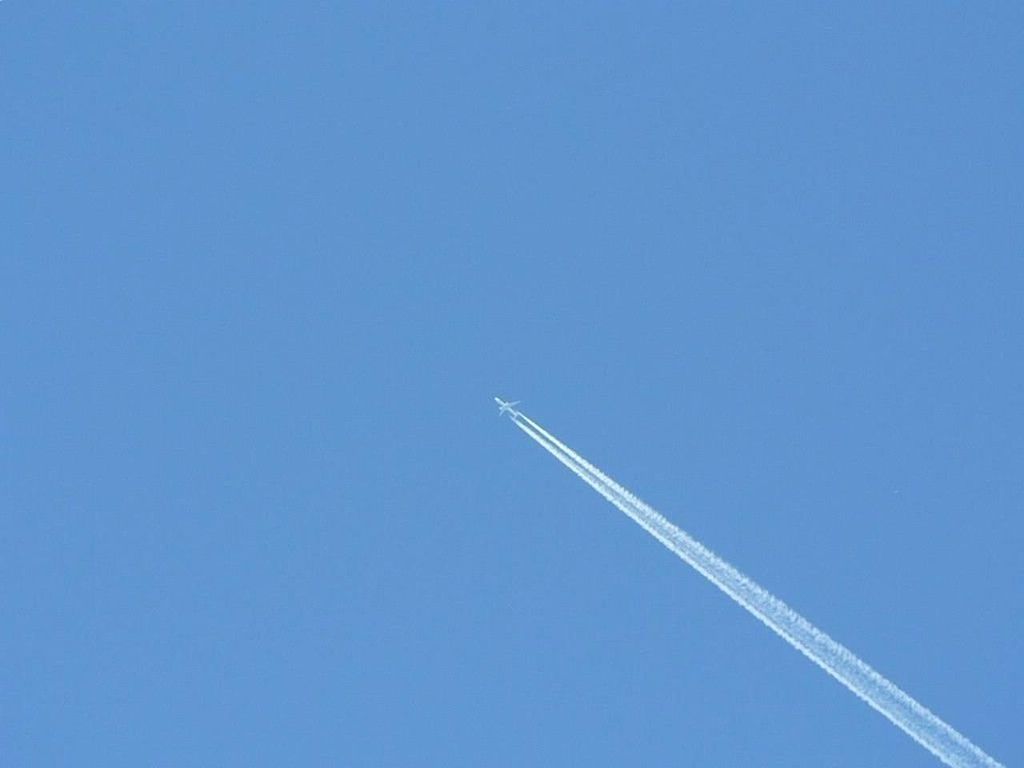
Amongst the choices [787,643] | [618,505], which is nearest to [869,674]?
[787,643]

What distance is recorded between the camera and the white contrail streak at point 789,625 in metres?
17.1

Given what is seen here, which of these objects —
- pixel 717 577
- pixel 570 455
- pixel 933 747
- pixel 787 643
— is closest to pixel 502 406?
pixel 570 455

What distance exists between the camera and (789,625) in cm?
1753

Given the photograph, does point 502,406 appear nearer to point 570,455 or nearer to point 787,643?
point 570,455

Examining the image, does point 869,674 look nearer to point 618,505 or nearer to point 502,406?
point 618,505

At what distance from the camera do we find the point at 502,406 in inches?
716

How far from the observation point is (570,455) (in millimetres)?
18000

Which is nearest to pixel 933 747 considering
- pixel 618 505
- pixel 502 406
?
pixel 618 505

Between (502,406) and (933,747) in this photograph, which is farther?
(502,406)

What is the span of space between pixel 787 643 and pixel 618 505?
2641mm

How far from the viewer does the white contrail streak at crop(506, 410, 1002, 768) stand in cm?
1712

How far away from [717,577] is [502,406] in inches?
134

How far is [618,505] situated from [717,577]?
1499 millimetres

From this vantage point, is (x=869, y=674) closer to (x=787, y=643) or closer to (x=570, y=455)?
(x=787, y=643)
